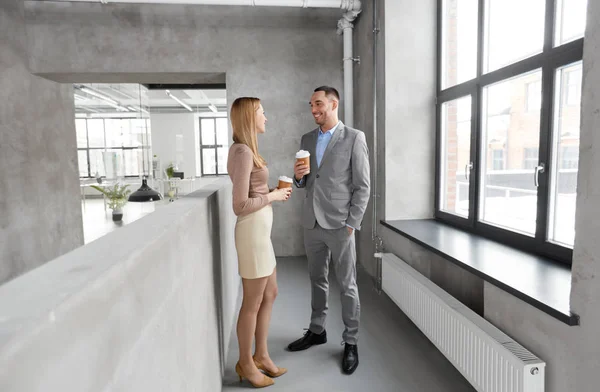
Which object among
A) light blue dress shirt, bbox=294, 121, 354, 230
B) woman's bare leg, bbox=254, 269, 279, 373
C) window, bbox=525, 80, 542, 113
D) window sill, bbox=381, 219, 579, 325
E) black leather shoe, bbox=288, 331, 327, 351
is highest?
window, bbox=525, 80, 542, 113

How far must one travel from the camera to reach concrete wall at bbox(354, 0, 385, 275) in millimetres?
3775

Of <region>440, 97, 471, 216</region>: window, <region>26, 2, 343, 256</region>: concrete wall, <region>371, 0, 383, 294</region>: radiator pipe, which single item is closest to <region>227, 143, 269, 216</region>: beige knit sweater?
<region>440, 97, 471, 216</region>: window

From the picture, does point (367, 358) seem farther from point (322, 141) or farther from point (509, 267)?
point (322, 141)

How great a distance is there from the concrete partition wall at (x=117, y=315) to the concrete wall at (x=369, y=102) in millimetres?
2496

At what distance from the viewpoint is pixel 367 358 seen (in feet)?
8.48

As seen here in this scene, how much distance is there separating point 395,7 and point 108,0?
3105 millimetres

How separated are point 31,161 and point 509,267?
5.41 metres

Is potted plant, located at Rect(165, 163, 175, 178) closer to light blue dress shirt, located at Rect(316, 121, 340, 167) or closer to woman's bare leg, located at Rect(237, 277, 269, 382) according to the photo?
light blue dress shirt, located at Rect(316, 121, 340, 167)

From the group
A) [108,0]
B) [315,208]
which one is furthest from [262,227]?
[108,0]

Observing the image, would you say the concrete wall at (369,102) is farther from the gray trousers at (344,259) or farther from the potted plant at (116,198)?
the potted plant at (116,198)

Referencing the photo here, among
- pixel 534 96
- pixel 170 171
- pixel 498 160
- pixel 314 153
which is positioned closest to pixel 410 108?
pixel 498 160

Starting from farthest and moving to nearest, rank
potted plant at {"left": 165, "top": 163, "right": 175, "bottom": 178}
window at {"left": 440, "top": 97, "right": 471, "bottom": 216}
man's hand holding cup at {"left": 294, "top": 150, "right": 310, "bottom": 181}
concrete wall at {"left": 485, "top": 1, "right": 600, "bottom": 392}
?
1. potted plant at {"left": 165, "top": 163, "right": 175, "bottom": 178}
2. window at {"left": 440, "top": 97, "right": 471, "bottom": 216}
3. man's hand holding cup at {"left": 294, "top": 150, "right": 310, "bottom": 181}
4. concrete wall at {"left": 485, "top": 1, "right": 600, "bottom": 392}

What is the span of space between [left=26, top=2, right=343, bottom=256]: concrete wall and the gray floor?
1991mm

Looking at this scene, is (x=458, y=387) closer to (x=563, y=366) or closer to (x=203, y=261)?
(x=563, y=366)
